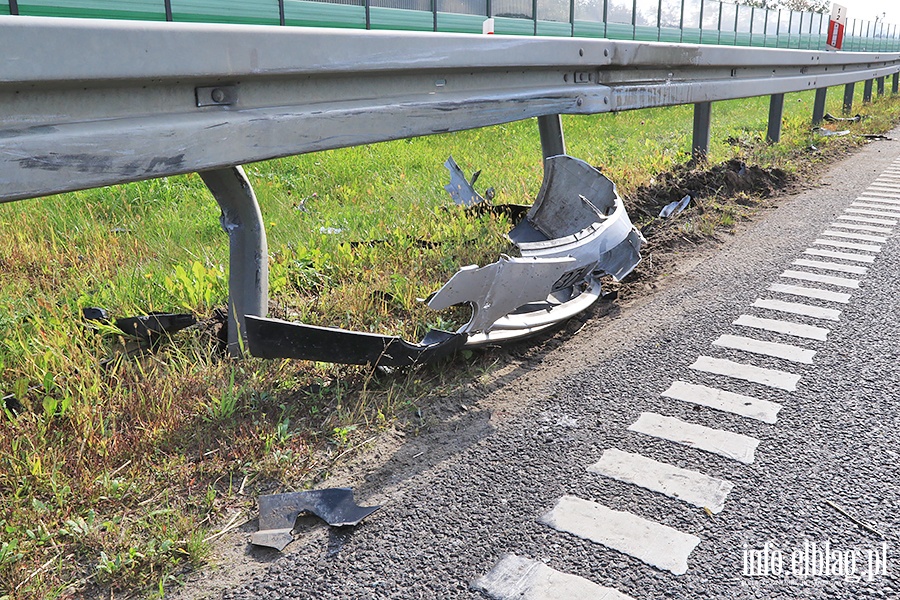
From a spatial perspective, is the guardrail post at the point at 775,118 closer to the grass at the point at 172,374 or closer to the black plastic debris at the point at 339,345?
the grass at the point at 172,374

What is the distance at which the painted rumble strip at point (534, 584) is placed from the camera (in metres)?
1.89

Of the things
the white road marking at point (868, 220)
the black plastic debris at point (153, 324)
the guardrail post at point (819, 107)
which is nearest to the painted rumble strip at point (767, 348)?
the black plastic debris at point (153, 324)

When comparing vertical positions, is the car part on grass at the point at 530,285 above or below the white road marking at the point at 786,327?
above

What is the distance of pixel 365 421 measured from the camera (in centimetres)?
272

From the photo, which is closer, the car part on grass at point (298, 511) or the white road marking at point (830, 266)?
the car part on grass at point (298, 511)

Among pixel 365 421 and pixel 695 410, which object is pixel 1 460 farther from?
pixel 695 410

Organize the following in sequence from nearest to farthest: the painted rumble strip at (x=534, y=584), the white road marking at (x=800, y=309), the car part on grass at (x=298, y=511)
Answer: the painted rumble strip at (x=534, y=584), the car part on grass at (x=298, y=511), the white road marking at (x=800, y=309)

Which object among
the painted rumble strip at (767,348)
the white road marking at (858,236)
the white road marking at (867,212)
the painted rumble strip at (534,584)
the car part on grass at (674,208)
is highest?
the car part on grass at (674,208)

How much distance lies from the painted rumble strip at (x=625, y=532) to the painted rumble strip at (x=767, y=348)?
148 cm

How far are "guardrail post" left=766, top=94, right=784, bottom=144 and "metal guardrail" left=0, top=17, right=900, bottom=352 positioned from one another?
240 inches

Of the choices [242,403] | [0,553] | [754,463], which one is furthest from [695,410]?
[0,553]

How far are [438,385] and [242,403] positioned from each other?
78 cm

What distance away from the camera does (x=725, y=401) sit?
290 cm

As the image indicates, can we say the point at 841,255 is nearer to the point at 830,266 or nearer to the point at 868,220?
the point at 830,266
